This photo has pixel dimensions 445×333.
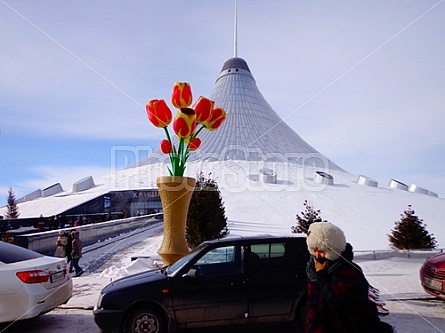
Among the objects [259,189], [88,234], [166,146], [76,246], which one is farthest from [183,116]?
[259,189]

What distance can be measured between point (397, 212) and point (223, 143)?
30929 mm

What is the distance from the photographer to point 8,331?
18.1 ft

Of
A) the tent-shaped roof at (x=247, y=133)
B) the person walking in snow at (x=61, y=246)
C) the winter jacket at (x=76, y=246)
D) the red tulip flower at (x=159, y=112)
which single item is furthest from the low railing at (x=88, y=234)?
the tent-shaped roof at (x=247, y=133)

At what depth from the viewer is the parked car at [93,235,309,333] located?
5000 mm

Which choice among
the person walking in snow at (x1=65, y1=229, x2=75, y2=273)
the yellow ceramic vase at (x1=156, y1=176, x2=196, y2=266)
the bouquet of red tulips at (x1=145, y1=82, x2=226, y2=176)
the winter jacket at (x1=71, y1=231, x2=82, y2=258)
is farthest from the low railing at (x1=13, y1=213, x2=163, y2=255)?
the bouquet of red tulips at (x1=145, y1=82, x2=226, y2=176)

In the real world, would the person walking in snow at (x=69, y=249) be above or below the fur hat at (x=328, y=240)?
below

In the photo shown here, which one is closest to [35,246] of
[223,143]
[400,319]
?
[400,319]

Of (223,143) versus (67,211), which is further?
(223,143)

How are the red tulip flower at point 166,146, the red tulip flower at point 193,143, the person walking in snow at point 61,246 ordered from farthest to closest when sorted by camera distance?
the person walking in snow at point 61,246
the red tulip flower at point 166,146
the red tulip flower at point 193,143

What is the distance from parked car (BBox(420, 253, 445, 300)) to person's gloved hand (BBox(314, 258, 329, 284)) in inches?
179

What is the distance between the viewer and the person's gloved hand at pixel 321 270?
2744 millimetres

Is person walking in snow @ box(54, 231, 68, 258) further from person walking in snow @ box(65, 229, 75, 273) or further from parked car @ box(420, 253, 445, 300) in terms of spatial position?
parked car @ box(420, 253, 445, 300)

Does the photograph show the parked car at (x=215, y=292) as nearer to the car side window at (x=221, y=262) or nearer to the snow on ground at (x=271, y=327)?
the car side window at (x=221, y=262)

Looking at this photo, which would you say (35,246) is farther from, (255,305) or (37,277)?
(255,305)
